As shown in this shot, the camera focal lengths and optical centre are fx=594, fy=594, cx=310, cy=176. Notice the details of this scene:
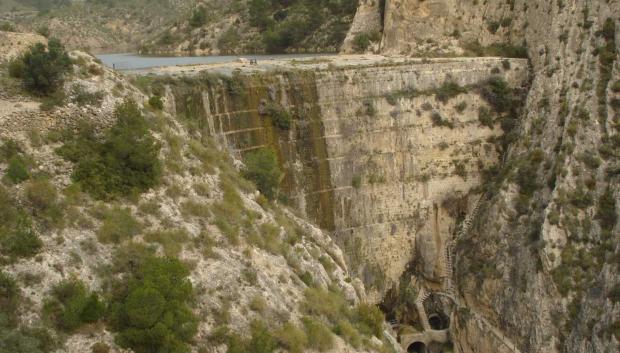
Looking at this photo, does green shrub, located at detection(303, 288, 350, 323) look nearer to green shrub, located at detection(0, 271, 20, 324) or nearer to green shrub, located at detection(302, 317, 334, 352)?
green shrub, located at detection(302, 317, 334, 352)

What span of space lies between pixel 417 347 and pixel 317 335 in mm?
17598

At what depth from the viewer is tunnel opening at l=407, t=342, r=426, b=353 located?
3469cm

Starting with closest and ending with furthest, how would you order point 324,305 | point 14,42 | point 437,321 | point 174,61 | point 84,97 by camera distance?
1. point 84,97
2. point 324,305
3. point 14,42
4. point 437,321
5. point 174,61

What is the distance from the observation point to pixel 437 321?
36.6m

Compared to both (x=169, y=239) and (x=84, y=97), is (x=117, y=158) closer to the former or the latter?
(x=84, y=97)

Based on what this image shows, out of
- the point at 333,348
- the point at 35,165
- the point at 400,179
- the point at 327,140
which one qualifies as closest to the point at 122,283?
the point at 35,165

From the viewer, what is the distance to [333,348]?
1966 centimetres

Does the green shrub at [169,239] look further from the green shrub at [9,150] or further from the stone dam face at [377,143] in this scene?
the stone dam face at [377,143]

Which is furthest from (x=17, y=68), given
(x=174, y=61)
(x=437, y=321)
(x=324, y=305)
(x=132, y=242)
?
(x=174, y=61)

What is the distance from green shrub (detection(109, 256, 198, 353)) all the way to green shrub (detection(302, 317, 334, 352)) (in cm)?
418

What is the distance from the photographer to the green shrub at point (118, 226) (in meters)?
17.8

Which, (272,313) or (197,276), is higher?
(197,276)

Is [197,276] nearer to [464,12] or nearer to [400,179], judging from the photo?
[400,179]

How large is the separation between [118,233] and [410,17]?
31420 mm
